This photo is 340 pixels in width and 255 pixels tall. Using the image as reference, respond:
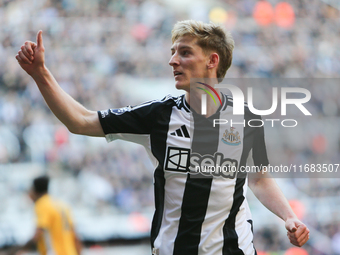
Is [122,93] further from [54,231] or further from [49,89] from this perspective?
[49,89]

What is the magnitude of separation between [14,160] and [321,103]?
837cm

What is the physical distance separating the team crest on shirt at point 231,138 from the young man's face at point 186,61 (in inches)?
12.7

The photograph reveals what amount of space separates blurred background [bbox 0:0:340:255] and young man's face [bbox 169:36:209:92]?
22.3 ft

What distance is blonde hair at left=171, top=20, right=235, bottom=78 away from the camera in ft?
7.39

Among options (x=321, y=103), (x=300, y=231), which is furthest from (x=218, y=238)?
(x=321, y=103)

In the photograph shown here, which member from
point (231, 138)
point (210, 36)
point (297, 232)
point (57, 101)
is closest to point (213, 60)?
point (210, 36)

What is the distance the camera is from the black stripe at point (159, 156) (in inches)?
84.2

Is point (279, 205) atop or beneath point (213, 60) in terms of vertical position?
beneath

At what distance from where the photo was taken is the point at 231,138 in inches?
89.2

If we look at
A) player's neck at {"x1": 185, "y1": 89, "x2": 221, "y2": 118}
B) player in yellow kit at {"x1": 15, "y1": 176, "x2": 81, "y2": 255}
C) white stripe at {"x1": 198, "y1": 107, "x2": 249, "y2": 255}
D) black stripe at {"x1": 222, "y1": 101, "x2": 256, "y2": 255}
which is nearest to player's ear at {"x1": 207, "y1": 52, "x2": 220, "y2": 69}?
player's neck at {"x1": 185, "y1": 89, "x2": 221, "y2": 118}

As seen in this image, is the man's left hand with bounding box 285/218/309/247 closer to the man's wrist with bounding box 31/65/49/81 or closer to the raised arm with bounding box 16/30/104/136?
the raised arm with bounding box 16/30/104/136

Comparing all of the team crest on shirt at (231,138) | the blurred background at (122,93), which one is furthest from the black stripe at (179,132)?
the blurred background at (122,93)

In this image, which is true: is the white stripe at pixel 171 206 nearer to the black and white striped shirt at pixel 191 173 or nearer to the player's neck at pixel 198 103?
the black and white striped shirt at pixel 191 173

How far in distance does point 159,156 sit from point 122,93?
28.4 feet
